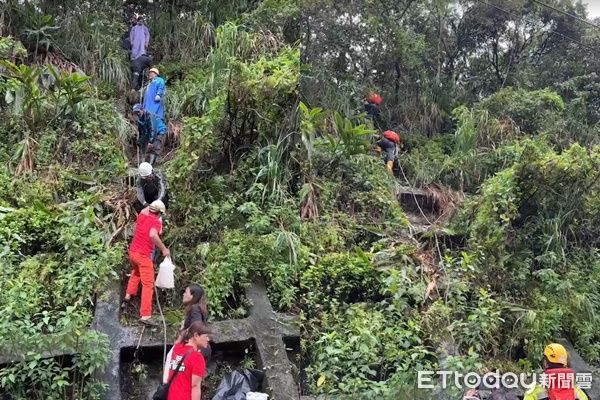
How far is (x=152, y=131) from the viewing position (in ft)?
18.3

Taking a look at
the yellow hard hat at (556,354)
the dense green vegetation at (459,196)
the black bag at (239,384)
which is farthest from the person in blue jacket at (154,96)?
the yellow hard hat at (556,354)

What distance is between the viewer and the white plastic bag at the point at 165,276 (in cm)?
392

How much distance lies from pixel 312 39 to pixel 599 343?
114 inches

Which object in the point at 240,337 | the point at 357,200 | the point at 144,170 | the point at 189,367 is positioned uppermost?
the point at 144,170

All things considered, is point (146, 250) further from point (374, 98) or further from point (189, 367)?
point (374, 98)

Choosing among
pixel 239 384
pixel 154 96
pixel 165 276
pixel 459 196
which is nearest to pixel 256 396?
pixel 239 384

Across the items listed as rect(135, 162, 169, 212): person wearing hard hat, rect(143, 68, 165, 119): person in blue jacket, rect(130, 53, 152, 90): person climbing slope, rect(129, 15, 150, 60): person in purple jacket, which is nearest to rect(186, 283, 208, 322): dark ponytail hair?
rect(135, 162, 169, 212): person wearing hard hat

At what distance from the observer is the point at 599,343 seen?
348cm

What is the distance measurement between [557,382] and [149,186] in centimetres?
324

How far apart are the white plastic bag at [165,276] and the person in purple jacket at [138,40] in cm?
360

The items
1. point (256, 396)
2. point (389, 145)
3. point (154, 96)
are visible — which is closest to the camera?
point (256, 396)

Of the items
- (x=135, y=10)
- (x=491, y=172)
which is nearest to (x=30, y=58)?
(x=135, y=10)

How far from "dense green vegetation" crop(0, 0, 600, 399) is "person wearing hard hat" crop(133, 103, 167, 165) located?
0.58 ft

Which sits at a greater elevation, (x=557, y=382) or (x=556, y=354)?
(x=556, y=354)
